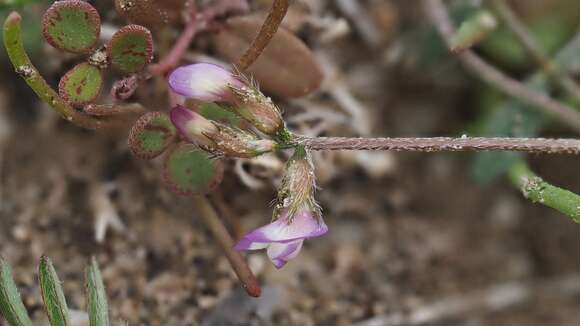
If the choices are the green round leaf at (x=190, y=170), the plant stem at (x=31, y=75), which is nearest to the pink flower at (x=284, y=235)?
the green round leaf at (x=190, y=170)

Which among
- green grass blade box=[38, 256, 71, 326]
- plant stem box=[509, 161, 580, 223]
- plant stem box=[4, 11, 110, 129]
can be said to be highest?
plant stem box=[509, 161, 580, 223]

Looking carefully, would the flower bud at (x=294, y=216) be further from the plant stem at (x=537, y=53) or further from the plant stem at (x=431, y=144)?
the plant stem at (x=537, y=53)

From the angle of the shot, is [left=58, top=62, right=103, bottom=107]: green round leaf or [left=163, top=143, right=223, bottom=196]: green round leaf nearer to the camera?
[left=58, top=62, right=103, bottom=107]: green round leaf

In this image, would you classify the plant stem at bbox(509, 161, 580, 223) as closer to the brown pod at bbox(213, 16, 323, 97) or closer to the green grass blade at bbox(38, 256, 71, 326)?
the brown pod at bbox(213, 16, 323, 97)

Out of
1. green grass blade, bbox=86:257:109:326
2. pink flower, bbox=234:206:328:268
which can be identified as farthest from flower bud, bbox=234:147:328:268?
green grass blade, bbox=86:257:109:326

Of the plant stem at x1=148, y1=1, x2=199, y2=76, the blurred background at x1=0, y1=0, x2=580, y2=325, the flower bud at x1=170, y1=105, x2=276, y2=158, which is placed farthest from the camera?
the blurred background at x1=0, y1=0, x2=580, y2=325

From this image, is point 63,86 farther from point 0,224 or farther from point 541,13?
point 541,13

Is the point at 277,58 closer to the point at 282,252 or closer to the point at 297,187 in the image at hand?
the point at 297,187

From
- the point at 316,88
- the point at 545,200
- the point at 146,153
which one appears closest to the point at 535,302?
the point at 545,200
